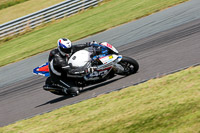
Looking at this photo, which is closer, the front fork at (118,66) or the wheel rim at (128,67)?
the front fork at (118,66)

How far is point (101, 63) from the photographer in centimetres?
898

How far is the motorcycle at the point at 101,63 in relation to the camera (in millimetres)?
8875

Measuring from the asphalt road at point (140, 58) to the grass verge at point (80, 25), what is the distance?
43.8 inches

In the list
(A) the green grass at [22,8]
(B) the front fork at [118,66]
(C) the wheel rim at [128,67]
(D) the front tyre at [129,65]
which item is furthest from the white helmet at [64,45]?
(A) the green grass at [22,8]

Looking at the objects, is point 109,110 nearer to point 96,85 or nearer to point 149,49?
point 96,85

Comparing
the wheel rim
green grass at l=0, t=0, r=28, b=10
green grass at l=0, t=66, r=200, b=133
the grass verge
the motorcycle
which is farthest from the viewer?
green grass at l=0, t=0, r=28, b=10

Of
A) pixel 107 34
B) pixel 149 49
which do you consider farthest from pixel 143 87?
pixel 107 34

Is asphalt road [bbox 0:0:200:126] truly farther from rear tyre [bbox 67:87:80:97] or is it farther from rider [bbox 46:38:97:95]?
rider [bbox 46:38:97:95]

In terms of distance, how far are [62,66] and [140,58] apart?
3.13 meters

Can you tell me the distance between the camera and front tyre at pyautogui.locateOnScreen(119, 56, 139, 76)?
8891 millimetres

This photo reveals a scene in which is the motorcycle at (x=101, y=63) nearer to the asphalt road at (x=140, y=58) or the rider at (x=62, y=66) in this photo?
the rider at (x=62, y=66)

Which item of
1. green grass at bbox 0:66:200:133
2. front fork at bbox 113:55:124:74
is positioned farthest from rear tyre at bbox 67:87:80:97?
front fork at bbox 113:55:124:74

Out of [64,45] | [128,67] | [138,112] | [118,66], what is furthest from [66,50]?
[138,112]

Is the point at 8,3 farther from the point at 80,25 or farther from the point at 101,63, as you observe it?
the point at 101,63
